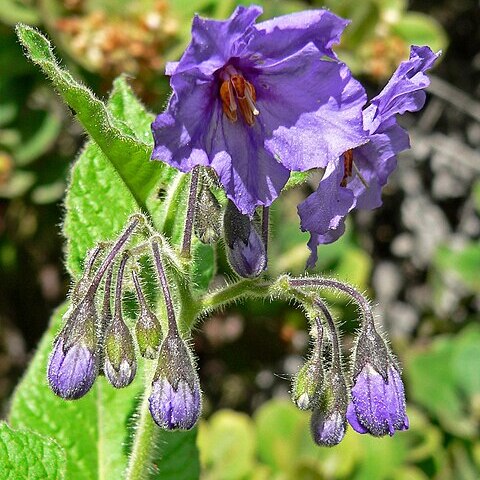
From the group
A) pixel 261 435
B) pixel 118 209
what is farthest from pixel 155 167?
pixel 261 435

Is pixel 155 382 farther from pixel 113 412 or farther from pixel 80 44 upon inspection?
pixel 80 44

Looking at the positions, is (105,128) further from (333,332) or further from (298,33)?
(333,332)

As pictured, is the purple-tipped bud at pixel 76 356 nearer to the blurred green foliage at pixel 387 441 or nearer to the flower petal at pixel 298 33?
the flower petal at pixel 298 33

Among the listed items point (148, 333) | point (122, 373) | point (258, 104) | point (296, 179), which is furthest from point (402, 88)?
point (122, 373)

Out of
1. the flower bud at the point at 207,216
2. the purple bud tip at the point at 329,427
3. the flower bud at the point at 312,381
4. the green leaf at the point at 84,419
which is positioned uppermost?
the flower bud at the point at 207,216

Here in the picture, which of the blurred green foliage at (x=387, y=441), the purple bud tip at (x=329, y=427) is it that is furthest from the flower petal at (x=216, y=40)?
the blurred green foliage at (x=387, y=441)

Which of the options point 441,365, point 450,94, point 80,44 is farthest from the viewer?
point 450,94
